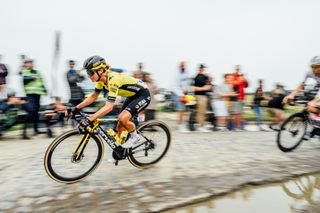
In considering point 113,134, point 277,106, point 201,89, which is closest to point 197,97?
point 201,89

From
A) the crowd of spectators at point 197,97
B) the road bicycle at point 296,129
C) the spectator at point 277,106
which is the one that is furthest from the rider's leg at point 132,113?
the spectator at point 277,106

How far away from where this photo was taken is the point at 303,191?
4625mm

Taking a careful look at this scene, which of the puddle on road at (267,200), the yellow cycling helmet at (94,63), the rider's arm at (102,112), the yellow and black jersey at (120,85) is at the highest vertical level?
the yellow cycling helmet at (94,63)

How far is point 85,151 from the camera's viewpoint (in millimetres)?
5188

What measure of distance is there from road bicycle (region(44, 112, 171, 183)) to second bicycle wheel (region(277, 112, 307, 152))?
2.47 meters

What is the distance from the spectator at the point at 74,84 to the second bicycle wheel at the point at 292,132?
561cm

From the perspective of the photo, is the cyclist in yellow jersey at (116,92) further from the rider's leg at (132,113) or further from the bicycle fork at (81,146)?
the bicycle fork at (81,146)

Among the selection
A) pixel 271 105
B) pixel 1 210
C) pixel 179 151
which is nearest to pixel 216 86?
pixel 271 105

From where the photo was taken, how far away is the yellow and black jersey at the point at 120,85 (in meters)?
5.01

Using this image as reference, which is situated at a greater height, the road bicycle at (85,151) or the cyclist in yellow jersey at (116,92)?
the cyclist in yellow jersey at (116,92)

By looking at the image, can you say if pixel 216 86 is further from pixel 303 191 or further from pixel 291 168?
pixel 303 191

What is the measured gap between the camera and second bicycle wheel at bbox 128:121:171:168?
580 centimetres

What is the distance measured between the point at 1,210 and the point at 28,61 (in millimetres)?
5594

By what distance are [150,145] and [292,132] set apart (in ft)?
9.46
